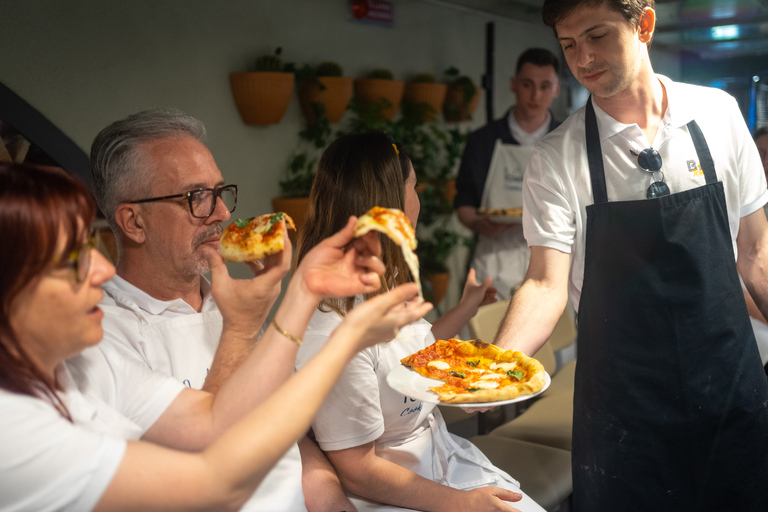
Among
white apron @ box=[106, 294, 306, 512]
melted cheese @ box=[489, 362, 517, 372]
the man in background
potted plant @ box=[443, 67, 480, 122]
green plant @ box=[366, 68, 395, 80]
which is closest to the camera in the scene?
white apron @ box=[106, 294, 306, 512]

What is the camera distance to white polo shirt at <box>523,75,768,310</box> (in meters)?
1.80


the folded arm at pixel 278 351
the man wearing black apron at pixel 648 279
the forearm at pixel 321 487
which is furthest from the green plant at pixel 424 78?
the folded arm at pixel 278 351

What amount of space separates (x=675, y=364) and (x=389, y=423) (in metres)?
0.78

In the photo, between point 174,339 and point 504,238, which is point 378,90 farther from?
point 174,339

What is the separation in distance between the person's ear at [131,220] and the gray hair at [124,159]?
0.10ft

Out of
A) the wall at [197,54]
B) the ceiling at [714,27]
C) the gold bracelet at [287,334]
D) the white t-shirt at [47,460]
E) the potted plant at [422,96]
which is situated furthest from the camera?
the potted plant at [422,96]

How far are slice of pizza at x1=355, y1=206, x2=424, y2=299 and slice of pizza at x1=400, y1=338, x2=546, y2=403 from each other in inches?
12.6

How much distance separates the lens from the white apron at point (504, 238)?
407 centimetres

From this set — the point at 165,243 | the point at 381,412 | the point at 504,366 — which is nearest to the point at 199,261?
the point at 165,243

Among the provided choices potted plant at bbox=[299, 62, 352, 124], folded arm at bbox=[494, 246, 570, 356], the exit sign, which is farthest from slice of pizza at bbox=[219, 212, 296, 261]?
the exit sign

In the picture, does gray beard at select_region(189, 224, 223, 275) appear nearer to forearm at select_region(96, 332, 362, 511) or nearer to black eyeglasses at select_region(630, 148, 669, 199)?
forearm at select_region(96, 332, 362, 511)

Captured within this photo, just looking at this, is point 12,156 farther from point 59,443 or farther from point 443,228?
point 443,228

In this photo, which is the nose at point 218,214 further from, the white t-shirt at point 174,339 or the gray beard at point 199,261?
the white t-shirt at point 174,339

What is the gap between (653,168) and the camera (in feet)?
5.82
